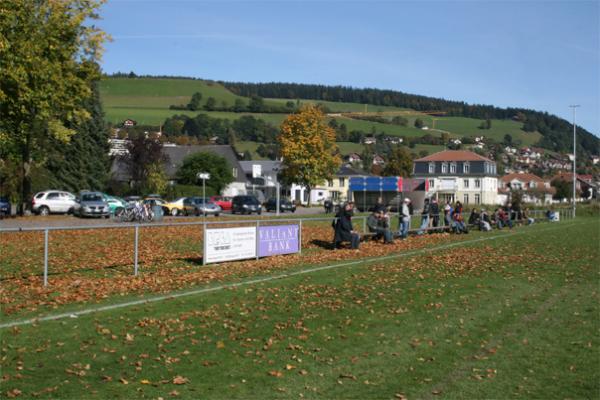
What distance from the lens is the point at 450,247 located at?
76.2 ft

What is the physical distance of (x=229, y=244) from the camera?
17.7 m

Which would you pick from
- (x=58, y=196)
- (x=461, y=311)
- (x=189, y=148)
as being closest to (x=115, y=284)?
(x=461, y=311)

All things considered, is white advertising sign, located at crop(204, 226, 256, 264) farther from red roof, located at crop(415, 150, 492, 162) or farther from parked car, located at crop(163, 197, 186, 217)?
red roof, located at crop(415, 150, 492, 162)

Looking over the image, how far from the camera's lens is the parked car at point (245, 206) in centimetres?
5491

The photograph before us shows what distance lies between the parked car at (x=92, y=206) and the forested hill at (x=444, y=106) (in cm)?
7090

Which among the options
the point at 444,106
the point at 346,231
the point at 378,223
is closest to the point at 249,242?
the point at 346,231

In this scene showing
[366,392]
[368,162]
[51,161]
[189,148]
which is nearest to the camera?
[366,392]

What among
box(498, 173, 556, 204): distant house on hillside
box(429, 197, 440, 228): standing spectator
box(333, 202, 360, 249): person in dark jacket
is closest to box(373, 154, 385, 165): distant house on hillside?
box(498, 173, 556, 204): distant house on hillside

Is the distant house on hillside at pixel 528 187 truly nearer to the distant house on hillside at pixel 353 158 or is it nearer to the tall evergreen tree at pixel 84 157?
the distant house on hillside at pixel 353 158

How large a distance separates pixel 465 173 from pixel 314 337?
99.9 m

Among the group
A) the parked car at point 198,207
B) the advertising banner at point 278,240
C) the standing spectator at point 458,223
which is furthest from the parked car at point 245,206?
the advertising banner at point 278,240

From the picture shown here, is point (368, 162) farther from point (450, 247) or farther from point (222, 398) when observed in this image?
point (222, 398)

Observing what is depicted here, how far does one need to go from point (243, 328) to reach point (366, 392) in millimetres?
2850

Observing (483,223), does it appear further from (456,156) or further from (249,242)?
(456,156)
